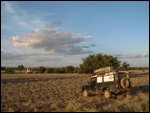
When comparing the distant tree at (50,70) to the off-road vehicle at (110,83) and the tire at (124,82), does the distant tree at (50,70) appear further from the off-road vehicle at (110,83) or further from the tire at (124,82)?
the tire at (124,82)

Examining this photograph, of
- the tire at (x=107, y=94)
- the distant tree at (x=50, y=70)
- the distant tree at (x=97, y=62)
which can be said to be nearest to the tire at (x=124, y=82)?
the tire at (x=107, y=94)

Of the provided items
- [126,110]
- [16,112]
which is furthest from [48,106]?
[126,110]

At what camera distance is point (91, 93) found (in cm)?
2567

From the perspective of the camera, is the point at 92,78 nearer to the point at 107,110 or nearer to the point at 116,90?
the point at 116,90

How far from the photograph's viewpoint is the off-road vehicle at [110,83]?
23.7 meters

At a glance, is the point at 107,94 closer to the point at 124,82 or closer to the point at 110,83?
the point at 110,83

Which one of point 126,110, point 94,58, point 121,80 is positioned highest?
point 94,58

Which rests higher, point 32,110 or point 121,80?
point 121,80

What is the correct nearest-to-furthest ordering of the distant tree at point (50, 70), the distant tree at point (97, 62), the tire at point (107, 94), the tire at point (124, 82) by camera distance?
the tire at point (124, 82) < the tire at point (107, 94) < the distant tree at point (97, 62) < the distant tree at point (50, 70)

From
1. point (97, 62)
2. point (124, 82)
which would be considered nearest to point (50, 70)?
point (97, 62)

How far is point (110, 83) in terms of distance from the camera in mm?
24016

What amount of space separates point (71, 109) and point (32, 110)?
198cm

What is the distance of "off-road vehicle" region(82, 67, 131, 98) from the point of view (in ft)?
77.8

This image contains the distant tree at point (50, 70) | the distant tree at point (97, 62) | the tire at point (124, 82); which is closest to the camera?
the tire at point (124, 82)
